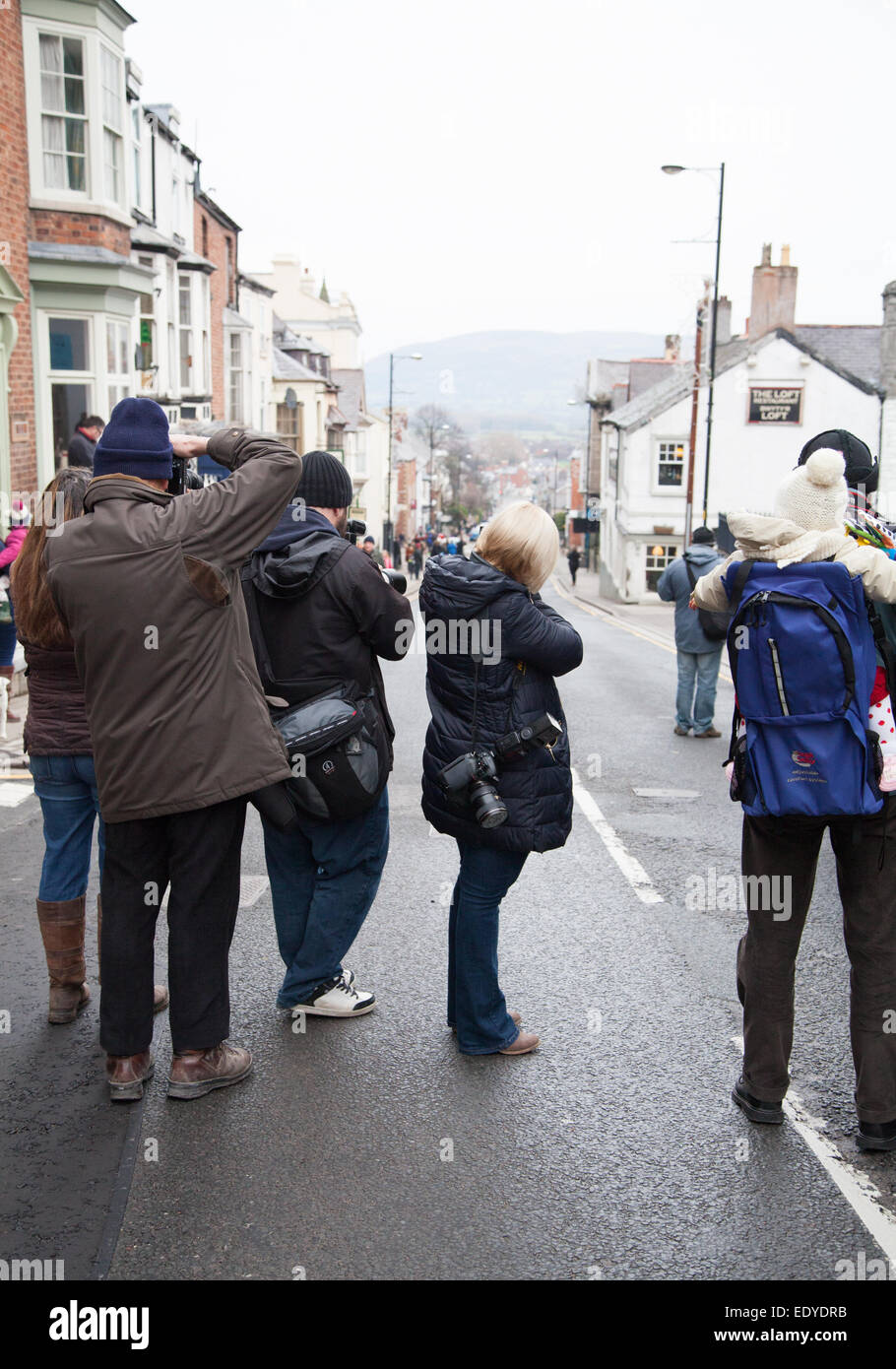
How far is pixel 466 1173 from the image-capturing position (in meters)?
3.46

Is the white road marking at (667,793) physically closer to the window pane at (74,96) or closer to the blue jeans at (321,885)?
the blue jeans at (321,885)

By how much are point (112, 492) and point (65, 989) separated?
1.98m

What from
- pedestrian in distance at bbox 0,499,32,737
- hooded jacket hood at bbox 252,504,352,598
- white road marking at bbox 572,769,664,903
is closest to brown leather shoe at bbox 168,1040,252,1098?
hooded jacket hood at bbox 252,504,352,598

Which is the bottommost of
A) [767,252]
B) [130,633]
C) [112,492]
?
[130,633]

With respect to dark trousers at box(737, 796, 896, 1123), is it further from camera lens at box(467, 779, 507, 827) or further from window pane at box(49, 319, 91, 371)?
window pane at box(49, 319, 91, 371)

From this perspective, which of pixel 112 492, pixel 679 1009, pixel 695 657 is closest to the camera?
pixel 112 492

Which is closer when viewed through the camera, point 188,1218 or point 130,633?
point 188,1218

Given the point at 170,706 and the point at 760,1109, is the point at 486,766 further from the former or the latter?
the point at 760,1109

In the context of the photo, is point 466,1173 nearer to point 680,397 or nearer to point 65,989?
point 65,989

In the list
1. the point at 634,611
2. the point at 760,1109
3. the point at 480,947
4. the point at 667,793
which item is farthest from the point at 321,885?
the point at 634,611

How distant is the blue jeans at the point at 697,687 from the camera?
10914 mm

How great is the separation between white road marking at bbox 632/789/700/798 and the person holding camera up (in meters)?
4.56
